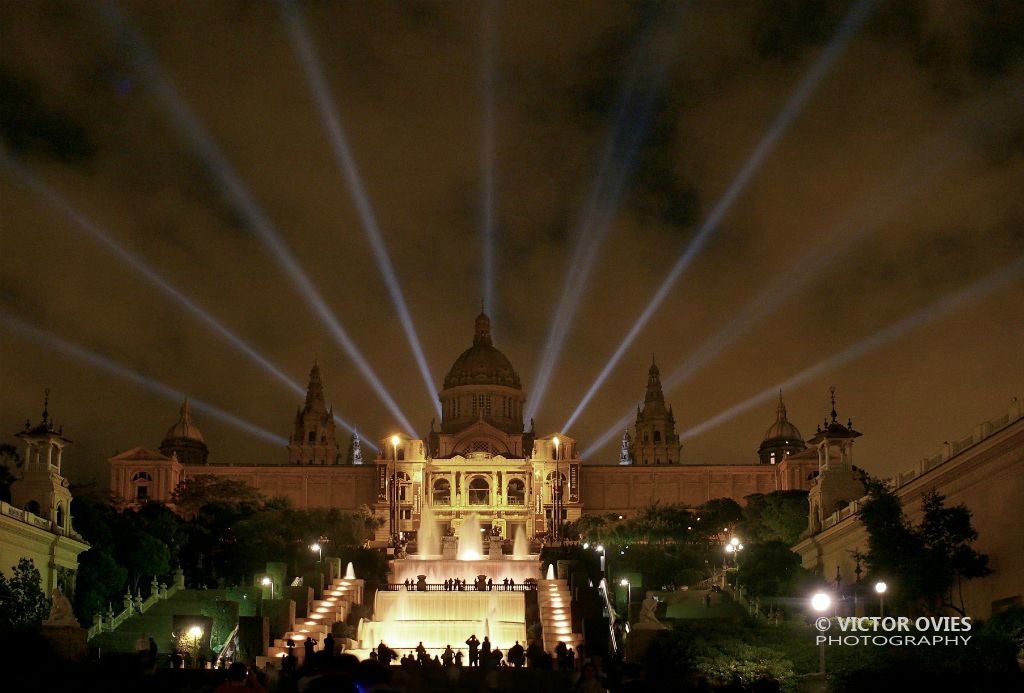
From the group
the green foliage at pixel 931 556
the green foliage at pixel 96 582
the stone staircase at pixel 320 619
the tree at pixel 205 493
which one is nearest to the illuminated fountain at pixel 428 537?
the tree at pixel 205 493

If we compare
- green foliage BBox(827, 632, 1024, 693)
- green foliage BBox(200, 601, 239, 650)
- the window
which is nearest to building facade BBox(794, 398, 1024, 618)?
green foliage BBox(827, 632, 1024, 693)

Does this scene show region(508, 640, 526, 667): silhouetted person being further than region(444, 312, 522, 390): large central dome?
No

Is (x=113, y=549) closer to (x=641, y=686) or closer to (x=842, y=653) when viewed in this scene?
(x=842, y=653)

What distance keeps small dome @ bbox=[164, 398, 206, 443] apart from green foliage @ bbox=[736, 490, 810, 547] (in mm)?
67880

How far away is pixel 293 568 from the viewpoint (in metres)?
74.8

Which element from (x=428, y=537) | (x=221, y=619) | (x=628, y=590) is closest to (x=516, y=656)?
(x=221, y=619)

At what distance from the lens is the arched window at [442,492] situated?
127312 mm

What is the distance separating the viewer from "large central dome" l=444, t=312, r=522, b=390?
478 ft

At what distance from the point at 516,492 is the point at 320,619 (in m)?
71.1

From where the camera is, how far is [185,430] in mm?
144000

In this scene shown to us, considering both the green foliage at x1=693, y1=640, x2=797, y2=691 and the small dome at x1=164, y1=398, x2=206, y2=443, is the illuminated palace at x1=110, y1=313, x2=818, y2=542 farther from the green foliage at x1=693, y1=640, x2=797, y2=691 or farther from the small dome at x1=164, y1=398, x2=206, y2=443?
the green foliage at x1=693, y1=640, x2=797, y2=691

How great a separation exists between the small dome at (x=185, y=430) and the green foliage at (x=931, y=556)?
102 m

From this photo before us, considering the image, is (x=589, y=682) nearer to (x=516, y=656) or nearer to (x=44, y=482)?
(x=516, y=656)

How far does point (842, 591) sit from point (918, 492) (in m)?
5.18
